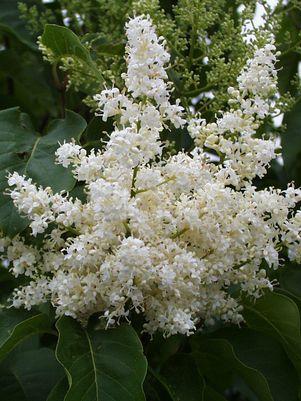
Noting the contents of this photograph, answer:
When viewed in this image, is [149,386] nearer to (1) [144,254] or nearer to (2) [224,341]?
(2) [224,341]

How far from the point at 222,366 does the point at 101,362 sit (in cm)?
44

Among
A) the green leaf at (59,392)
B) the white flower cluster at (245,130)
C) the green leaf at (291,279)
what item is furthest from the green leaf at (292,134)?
the green leaf at (59,392)

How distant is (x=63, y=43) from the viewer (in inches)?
85.3

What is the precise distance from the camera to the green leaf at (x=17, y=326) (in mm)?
1948

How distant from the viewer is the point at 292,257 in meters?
2.03

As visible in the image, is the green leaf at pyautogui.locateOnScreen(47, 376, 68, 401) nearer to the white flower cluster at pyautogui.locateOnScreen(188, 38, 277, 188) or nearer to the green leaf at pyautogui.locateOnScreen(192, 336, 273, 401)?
the green leaf at pyautogui.locateOnScreen(192, 336, 273, 401)

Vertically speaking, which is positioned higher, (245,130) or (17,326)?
(245,130)

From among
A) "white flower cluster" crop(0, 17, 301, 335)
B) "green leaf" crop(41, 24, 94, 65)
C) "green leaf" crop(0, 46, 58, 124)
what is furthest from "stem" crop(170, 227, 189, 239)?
"green leaf" crop(0, 46, 58, 124)

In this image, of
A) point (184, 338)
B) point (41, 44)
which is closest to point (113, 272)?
point (184, 338)

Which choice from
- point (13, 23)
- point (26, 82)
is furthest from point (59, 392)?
point (26, 82)

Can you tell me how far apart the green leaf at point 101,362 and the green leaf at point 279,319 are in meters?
0.40

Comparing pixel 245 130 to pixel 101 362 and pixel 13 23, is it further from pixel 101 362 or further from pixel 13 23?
pixel 13 23

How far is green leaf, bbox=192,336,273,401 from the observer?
2062 mm

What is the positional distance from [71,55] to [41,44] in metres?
0.09
